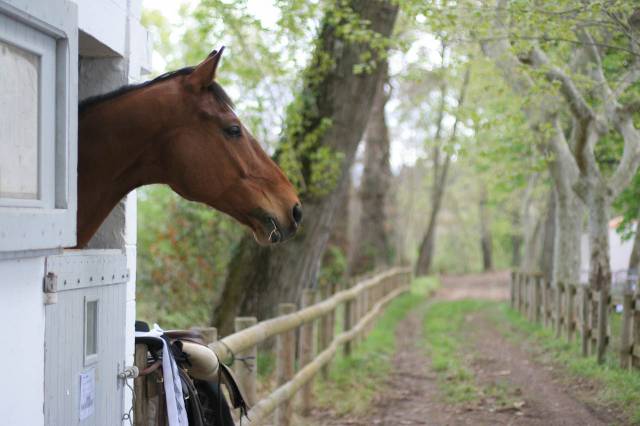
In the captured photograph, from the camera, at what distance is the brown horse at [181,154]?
10.4ft

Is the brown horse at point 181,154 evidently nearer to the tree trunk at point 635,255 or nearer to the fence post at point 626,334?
the fence post at point 626,334

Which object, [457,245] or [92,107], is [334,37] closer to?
[92,107]

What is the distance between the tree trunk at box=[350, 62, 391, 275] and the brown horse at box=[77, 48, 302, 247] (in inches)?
772

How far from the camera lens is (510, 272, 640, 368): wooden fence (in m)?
8.59

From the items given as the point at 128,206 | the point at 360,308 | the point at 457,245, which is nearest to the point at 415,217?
the point at 457,245

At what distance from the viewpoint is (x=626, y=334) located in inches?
339

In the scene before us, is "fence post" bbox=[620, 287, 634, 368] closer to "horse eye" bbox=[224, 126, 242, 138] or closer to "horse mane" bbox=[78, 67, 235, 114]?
"horse eye" bbox=[224, 126, 242, 138]

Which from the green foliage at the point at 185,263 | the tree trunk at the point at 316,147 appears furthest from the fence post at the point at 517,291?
the tree trunk at the point at 316,147

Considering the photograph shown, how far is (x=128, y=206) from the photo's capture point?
3369 millimetres

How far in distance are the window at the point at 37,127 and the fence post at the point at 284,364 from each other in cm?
443

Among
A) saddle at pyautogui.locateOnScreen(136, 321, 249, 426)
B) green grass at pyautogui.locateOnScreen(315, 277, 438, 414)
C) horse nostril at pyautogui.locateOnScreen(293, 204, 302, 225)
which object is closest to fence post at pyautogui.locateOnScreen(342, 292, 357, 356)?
green grass at pyautogui.locateOnScreen(315, 277, 438, 414)

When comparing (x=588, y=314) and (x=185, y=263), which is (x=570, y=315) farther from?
(x=185, y=263)

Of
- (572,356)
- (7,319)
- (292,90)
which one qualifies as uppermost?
(292,90)

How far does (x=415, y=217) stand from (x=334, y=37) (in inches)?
1555
